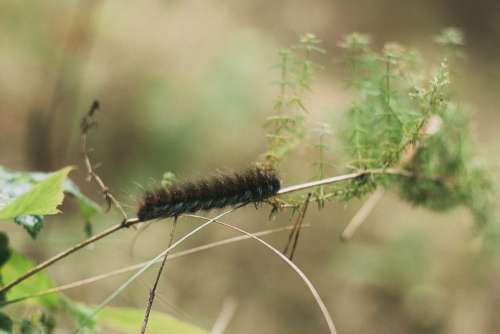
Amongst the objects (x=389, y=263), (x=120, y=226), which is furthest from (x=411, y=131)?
(x=389, y=263)

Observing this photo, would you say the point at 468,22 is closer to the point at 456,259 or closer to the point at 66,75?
the point at 456,259

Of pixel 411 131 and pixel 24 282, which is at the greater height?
pixel 411 131

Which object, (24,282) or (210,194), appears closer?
(210,194)

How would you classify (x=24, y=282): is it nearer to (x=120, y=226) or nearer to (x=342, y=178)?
(x=120, y=226)

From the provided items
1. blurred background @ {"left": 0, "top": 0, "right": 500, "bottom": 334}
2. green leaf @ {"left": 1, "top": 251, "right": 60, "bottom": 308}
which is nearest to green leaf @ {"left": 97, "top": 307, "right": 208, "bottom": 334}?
green leaf @ {"left": 1, "top": 251, "right": 60, "bottom": 308}

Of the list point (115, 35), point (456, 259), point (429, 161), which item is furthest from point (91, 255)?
point (429, 161)

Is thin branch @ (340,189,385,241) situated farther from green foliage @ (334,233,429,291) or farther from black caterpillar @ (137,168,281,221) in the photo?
green foliage @ (334,233,429,291)

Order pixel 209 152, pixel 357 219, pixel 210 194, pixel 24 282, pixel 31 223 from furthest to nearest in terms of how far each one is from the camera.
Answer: pixel 209 152
pixel 357 219
pixel 24 282
pixel 31 223
pixel 210 194
